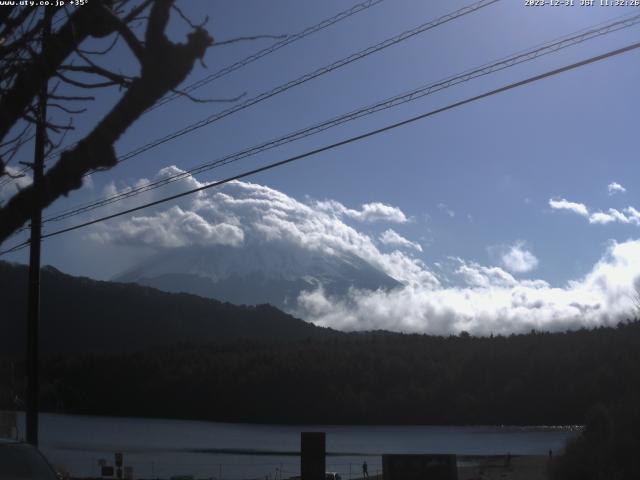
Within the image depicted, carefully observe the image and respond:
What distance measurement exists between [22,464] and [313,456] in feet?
22.8

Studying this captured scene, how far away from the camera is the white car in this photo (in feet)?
31.1

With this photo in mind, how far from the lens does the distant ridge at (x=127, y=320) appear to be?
104 meters

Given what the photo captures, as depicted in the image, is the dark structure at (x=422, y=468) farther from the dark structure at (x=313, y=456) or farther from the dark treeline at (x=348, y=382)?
the dark treeline at (x=348, y=382)

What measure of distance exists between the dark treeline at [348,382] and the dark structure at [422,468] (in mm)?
83057

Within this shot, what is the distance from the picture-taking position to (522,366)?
105 m

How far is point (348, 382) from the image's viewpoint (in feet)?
392

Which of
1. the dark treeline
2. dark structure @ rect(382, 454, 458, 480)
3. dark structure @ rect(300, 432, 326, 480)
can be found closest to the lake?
the dark treeline

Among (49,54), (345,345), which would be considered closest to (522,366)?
(345,345)

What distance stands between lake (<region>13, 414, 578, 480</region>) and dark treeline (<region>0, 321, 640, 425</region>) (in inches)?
96.1

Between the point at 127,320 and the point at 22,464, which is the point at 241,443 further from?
the point at 22,464

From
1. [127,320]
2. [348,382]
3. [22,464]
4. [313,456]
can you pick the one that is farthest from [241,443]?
[22,464]

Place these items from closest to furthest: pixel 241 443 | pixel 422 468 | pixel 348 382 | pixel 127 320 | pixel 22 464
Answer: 1. pixel 22 464
2. pixel 422 468
3. pixel 241 443
4. pixel 348 382
5. pixel 127 320

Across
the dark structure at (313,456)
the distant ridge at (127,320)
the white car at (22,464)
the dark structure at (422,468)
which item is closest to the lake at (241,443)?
the distant ridge at (127,320)

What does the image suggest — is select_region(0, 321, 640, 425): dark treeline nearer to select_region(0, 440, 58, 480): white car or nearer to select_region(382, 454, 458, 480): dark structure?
select_region(382, 454, 458, 480): dark structure
